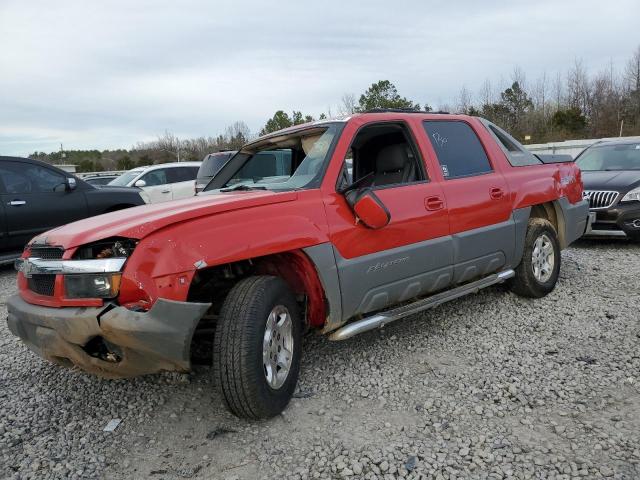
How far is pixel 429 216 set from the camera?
373 cm

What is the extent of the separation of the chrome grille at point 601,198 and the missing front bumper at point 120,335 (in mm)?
6657

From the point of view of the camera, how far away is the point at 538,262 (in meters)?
4.91

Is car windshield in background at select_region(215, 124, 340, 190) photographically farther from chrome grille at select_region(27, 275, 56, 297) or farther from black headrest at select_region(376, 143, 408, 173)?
chrome grille at select_region(27, 275, 56, 297)

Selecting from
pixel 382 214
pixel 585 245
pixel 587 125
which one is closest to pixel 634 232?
pixel 585 245

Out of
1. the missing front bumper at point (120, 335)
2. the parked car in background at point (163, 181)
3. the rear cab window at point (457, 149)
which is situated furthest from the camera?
the parked car in background at point (163, 181)

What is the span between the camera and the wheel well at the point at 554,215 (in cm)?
513

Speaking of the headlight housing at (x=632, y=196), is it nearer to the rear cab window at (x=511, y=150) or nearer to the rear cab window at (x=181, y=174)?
the rear cab window at (x=511, y=150)

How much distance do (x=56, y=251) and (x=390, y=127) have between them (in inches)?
101

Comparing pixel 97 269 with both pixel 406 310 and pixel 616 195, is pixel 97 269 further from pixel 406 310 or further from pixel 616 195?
pixel 616 195

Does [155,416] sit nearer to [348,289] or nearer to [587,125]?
[348,289]

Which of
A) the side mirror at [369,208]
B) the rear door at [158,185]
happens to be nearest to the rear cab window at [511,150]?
the side mirror at [369,208]

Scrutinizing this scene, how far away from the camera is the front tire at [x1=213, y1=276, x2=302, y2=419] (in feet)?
8.68

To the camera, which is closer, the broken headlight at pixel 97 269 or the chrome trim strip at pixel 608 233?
the broken headlight at pixel 97 269

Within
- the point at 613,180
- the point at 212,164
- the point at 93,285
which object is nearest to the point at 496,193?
the point at 93,285
